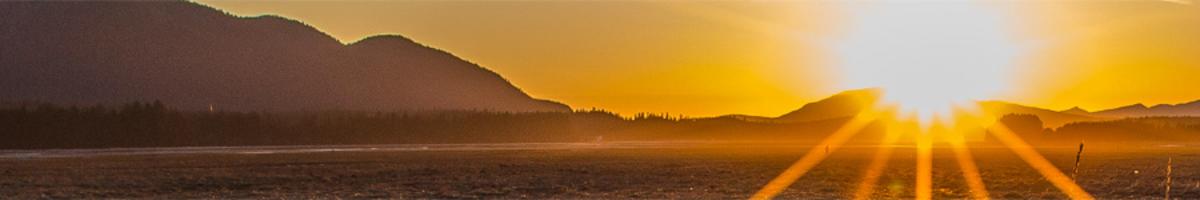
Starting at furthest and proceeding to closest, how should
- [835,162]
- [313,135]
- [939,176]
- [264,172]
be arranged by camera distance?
[313,135]
[835,162]
[264,172]
[939,176]

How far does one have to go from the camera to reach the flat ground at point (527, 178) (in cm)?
5253

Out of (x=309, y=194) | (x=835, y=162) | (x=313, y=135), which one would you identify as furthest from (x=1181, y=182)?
(x=313, y=135)

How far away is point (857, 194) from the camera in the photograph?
51.4 m

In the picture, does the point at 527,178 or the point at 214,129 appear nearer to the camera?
the point at 527,178

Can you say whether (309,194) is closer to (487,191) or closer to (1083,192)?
(487,191)

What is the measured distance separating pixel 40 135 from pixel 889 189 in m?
103

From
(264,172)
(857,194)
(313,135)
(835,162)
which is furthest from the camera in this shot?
(313,135)

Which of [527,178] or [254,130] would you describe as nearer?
[527,178]

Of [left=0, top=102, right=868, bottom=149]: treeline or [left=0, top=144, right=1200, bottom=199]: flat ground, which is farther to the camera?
[left=0, top=102, right=868, bottom=149]: treeline

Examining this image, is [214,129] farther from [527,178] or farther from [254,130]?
[527,178]

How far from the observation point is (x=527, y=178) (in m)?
63.0

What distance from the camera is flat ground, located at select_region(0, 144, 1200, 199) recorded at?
52531mm

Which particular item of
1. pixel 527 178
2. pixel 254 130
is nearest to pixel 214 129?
pixel 254 130

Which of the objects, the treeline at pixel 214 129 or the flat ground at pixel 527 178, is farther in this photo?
the treeline at pixel 214 129
